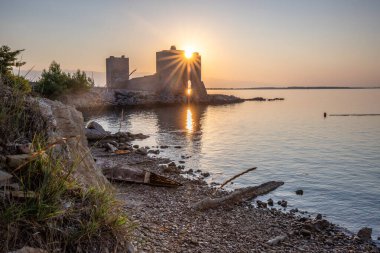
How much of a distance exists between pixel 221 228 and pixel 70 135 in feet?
18.9

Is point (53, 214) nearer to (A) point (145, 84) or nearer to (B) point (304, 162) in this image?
(B) point (304, 162)

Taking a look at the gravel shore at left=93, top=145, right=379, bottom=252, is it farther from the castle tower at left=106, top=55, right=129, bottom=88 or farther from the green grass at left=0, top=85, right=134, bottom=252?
the castle tower at left=106, top=55, right=129, bottom=88

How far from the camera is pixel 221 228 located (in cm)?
1088

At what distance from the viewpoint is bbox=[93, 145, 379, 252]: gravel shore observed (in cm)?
897

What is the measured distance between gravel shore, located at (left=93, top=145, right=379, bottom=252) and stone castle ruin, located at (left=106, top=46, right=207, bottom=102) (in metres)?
88.2

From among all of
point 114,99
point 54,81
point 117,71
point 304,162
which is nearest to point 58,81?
point 54,81

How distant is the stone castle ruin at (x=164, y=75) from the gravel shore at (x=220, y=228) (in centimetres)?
8818

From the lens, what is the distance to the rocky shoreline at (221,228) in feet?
29.5

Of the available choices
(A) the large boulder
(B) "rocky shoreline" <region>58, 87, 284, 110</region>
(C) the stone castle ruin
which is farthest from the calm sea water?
(C) the stone castle ruin

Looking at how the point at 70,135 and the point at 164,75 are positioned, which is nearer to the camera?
the point at 70,135

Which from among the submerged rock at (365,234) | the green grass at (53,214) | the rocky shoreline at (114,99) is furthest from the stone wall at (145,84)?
the green grass at (53,214)

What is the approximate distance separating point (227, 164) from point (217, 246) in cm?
1538

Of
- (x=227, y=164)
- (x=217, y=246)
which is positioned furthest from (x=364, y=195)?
(x=217, y=246)

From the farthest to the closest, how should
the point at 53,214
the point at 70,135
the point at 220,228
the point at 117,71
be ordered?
the point at 117,71
the point at 220,228
the point at 70,135
the point at 53,214
